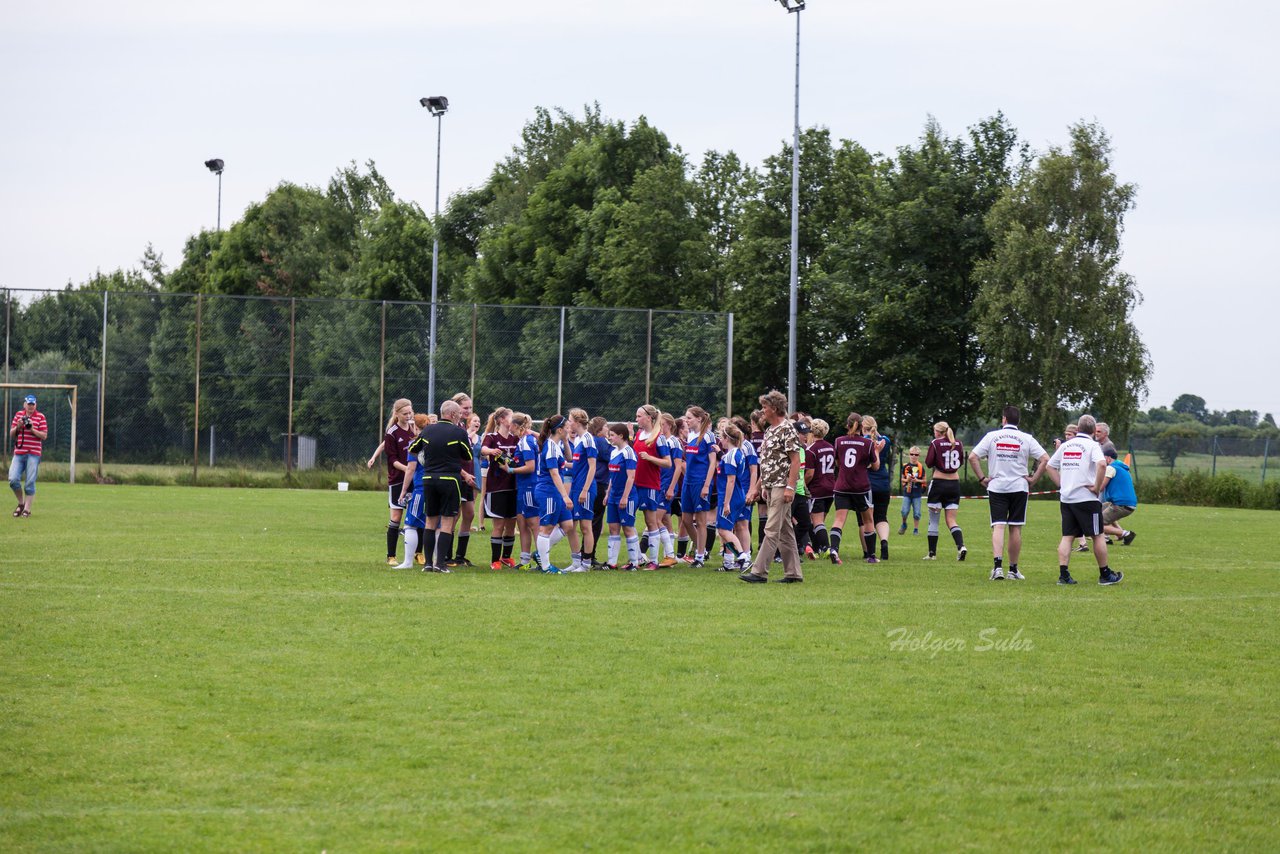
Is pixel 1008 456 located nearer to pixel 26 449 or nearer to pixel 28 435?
pixel 28 435

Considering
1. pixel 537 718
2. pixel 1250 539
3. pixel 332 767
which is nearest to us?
pixel 332 767

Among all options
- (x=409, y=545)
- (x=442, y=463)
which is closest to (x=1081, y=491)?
(x=442, y=463)

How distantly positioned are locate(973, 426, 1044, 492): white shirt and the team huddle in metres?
0.02

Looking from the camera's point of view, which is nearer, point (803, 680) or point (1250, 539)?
point (803, 680)

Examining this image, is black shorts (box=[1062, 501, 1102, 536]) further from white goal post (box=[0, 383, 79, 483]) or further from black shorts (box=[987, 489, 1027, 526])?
white goal post (box=[0, 383, 79, 483])

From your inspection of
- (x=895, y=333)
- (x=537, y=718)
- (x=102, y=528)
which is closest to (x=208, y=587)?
(x=537, y=718)

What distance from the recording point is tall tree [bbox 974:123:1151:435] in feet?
140

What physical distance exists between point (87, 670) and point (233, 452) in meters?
29.9

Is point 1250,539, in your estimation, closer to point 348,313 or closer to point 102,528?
point 102,528

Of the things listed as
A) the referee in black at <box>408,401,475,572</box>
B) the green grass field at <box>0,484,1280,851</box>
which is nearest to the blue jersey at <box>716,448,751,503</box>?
the green grass field at <box>0,484,1280,851</box>

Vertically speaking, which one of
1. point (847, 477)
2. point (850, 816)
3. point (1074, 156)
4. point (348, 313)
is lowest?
point (850, 816)

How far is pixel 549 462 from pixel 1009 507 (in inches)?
211

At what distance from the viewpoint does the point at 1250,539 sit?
23.5 meters

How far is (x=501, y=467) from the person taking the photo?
1528cm
